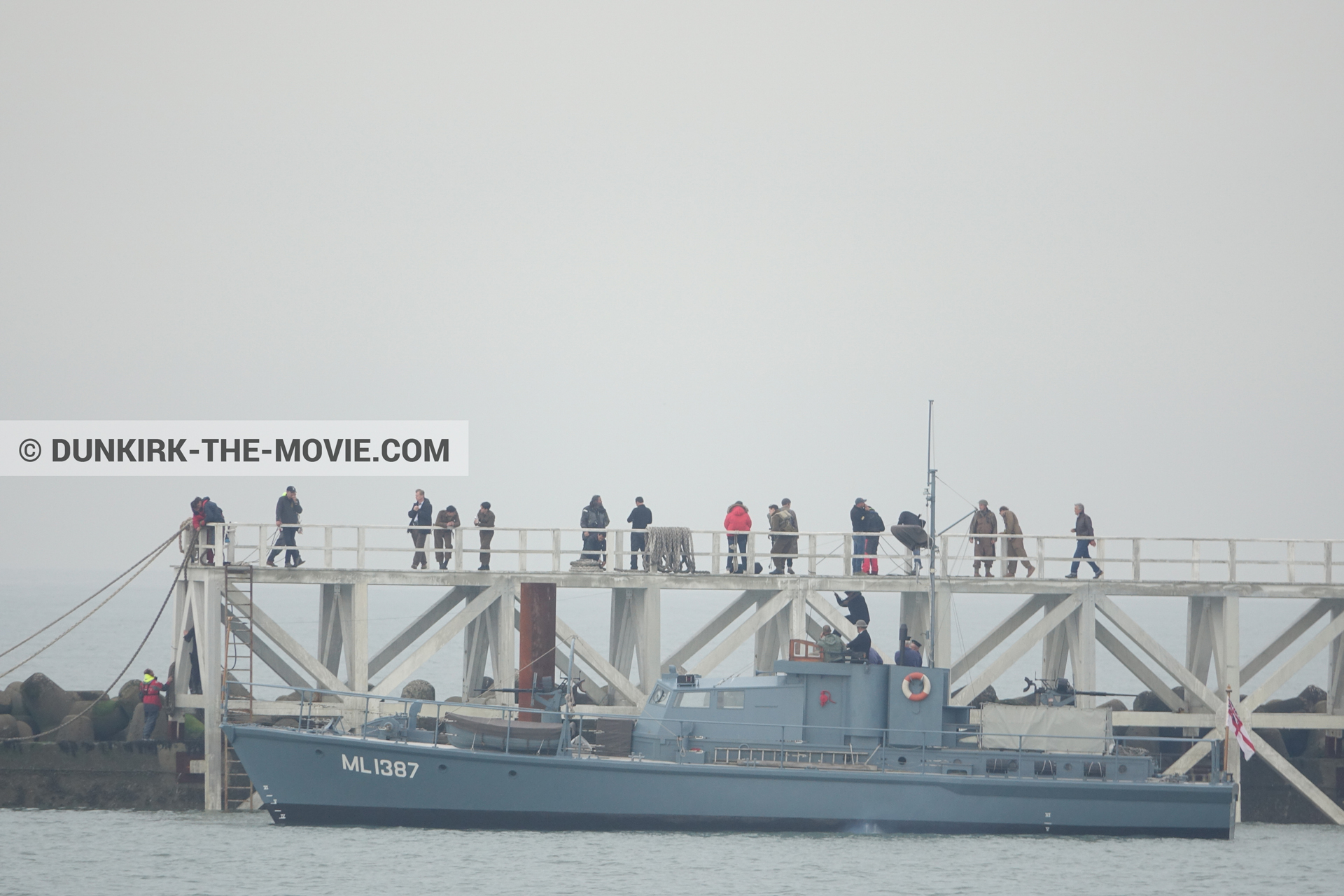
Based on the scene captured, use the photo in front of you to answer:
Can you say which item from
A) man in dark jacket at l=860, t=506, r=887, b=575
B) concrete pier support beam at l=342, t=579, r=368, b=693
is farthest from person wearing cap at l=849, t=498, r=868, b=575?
concrete pier support beam at l=342, t=579, r=368, b=693

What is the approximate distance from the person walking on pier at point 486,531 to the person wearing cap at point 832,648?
7.23 m

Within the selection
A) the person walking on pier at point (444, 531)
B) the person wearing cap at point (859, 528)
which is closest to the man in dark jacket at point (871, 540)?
the person wearing cap at point (859, 528)

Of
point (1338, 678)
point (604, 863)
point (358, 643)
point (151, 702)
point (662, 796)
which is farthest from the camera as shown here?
point (1338, 678)

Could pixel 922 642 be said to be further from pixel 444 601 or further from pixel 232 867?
pixel 232 867

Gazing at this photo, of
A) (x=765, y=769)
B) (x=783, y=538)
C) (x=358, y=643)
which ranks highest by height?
(x=783, y=538)

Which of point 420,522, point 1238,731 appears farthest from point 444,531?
point 1238,731

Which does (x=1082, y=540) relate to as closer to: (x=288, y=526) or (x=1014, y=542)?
(x=1014, y=542)

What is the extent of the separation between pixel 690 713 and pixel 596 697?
5.64 m

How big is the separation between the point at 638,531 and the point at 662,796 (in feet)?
21.4

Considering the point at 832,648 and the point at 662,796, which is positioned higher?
the point at 832,648

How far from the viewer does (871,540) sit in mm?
35094

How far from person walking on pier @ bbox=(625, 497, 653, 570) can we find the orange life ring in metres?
6.33

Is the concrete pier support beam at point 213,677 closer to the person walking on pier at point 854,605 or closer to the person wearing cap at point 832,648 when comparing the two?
the person wearing cap at point 832,648

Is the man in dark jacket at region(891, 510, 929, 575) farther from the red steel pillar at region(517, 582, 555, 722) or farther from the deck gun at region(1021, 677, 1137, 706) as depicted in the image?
the red steel pillar at region(517, 582, 555, 722)
